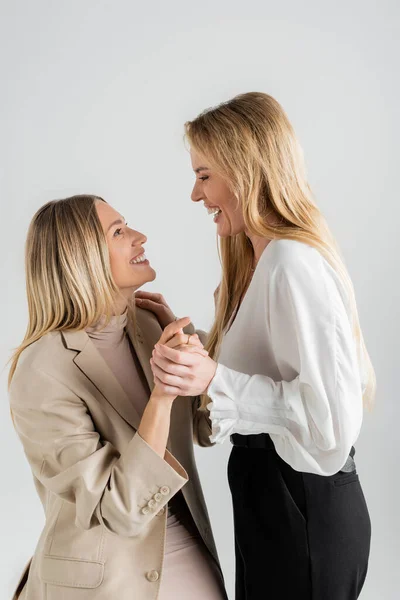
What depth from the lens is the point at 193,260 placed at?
11.2ft

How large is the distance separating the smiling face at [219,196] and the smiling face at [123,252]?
0.68ft

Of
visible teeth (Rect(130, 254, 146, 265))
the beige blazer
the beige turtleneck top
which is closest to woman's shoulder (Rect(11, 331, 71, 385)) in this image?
the beige blazer

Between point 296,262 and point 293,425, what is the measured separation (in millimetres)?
379

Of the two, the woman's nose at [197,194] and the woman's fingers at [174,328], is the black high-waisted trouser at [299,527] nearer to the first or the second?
the woman's fingers at [174,328]

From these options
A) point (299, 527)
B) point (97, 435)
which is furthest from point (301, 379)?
point (97, 435)

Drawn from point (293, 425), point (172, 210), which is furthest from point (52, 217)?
point (172, 210)

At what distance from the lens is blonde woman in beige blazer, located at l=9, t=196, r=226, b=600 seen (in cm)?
184

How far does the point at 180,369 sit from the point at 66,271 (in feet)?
1.38

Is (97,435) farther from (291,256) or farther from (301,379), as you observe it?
(291,256)

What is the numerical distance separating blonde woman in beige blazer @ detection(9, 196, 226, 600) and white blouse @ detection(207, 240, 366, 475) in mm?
147

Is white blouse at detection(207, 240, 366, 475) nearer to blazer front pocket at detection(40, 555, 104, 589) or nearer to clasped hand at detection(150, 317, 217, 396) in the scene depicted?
clasped hand at detection(150, 317, 217, 396)

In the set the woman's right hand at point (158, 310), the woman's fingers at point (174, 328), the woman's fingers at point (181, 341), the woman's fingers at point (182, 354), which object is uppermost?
the woman's fingers at point (174, 328)

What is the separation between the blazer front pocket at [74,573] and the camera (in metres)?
1.94

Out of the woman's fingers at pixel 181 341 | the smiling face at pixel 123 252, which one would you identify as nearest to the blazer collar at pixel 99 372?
the smiling face at pixel 123 252
